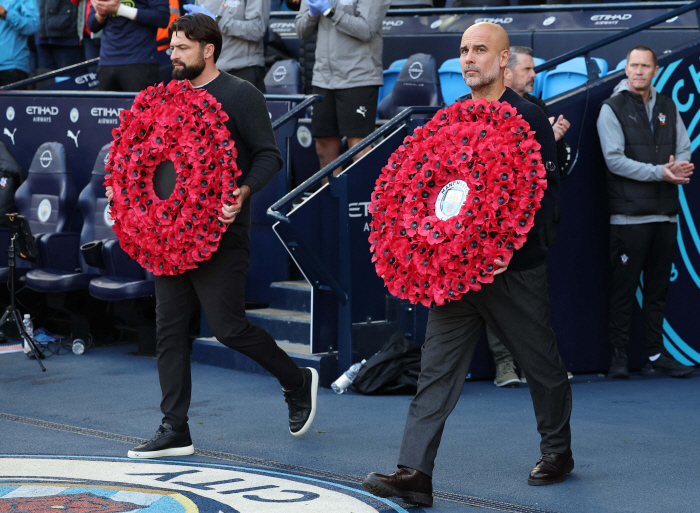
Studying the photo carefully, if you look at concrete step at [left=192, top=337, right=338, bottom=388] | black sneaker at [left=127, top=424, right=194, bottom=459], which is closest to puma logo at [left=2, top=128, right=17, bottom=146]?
concrete step at [left=192, top=337, right=338, bottom=388]

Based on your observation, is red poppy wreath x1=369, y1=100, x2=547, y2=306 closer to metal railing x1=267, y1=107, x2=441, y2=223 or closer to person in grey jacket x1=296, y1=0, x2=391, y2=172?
metal railing x1=267, y1=107, x2=441, y2=223

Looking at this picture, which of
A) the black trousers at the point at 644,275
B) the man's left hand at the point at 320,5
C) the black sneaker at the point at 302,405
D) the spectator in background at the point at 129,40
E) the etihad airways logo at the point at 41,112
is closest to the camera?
the black sneaker at the point at 302,405

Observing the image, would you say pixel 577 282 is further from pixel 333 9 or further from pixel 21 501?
pixel 21 501

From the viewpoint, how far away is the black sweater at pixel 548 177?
4.29 m

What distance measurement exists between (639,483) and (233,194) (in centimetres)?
226

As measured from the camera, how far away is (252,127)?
510 centimetres

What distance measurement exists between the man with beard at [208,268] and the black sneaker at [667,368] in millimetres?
3569

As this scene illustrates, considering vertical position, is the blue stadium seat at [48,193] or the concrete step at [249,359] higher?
the blue stadium seat at [48,193]

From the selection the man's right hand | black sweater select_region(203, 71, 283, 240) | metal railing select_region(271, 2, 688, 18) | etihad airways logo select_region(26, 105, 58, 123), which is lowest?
the man's right hand

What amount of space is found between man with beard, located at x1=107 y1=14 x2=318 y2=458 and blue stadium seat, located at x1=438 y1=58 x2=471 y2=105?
4.93m

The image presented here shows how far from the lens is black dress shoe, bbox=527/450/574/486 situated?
4.50m

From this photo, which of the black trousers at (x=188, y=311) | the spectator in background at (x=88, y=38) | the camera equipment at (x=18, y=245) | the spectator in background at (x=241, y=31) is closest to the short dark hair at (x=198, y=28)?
the black trousers at (x=188, y=311)

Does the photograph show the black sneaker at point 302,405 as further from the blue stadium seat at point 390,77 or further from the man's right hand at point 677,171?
the blue stadium seat at point 390,77

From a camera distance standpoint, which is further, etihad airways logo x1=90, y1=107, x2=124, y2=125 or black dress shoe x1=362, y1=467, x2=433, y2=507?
etihad airways logo x1=90, y1=107, x2=124, y2=125
